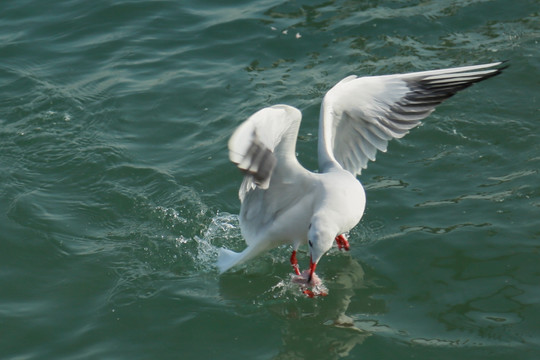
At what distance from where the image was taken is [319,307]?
6340 millimetres

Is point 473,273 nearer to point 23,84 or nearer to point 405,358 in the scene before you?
point 405,358

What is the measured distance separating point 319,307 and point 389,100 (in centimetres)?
198

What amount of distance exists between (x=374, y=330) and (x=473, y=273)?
107cm

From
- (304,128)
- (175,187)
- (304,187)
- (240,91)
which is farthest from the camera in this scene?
(240,91)

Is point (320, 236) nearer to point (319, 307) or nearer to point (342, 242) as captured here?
point (319, 307)

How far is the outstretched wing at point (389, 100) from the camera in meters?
7.02

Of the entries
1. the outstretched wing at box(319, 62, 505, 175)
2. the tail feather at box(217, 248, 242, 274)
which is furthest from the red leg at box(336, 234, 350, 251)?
the tail feather at box(217, 248, 242, 274)

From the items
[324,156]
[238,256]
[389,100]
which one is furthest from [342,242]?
[389,100]

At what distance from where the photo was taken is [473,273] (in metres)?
6.48

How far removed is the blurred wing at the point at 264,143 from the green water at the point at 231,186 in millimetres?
1058

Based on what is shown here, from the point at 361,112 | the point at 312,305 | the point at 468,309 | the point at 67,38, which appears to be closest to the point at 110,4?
the point at 67,38

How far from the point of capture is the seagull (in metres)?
5.90

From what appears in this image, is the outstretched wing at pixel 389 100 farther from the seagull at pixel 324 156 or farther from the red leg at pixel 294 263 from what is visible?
the red leg at pixel 294 263

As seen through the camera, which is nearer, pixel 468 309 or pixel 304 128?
pixel 468 309
